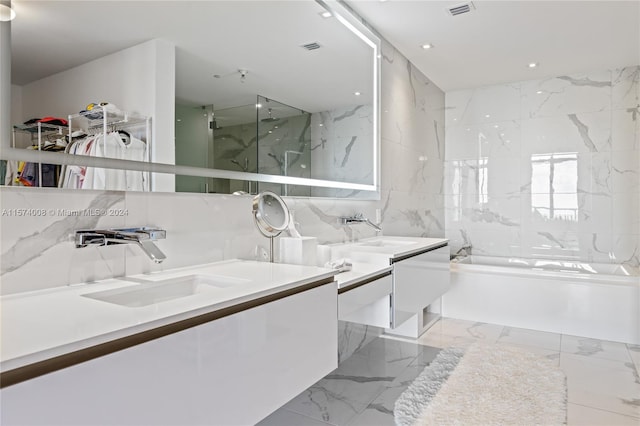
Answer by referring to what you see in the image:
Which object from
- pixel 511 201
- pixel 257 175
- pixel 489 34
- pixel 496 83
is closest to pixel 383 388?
pixel 257 175

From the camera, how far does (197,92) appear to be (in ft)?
5.54

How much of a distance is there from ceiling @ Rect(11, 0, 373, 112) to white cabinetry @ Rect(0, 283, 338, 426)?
880 millimetres

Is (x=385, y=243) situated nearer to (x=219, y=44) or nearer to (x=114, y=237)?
(x=219, y=44)

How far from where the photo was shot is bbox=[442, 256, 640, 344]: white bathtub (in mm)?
3150

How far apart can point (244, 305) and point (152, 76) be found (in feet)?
3.08

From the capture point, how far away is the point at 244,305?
108 centimetres

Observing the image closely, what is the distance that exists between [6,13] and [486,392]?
8.69 feet

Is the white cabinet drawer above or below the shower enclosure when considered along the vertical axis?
below

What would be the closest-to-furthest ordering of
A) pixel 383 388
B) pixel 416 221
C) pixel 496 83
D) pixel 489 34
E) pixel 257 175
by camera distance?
pixel 257 175 < pixel 383 388 < pixel 489 34 < pixel 416 221 < pixel 496 83

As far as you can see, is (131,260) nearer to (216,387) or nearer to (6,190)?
(6,190)

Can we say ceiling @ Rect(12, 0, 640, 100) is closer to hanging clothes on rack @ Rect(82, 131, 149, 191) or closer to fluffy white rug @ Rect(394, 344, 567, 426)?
hanging clothes on rack @ Rect(82, 131, 149, 191)

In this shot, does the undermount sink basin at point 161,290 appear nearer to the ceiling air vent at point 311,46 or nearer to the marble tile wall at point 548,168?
the ceiling air vent at point 311,46

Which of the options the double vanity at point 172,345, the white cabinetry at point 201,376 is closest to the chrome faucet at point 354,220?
the double vanity at point 172,345

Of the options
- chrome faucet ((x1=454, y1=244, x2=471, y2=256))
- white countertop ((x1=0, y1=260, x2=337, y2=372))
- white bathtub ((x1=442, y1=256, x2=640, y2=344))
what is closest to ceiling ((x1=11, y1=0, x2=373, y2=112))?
white countertop ((x1=0, y1=260, x2=337, y2=372))
